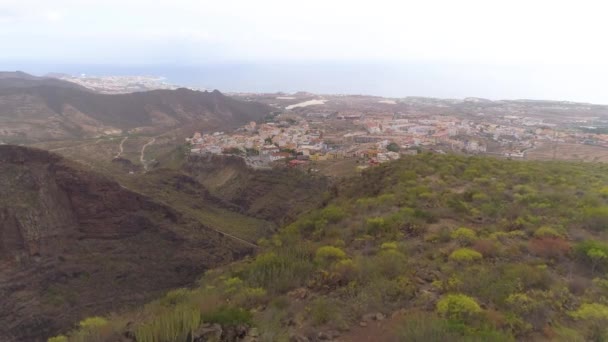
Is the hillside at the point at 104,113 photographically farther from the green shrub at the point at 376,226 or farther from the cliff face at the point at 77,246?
the green shrub at the point at 376,226

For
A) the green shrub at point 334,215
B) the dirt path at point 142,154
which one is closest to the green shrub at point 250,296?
the green shrub at point 334,215

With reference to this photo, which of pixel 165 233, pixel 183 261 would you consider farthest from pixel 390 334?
pixel 165 233

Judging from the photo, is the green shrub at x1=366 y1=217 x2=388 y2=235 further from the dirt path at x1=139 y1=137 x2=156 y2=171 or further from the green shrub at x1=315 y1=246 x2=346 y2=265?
the dirt path at x1=139 y1=137 x2=156 y2=171

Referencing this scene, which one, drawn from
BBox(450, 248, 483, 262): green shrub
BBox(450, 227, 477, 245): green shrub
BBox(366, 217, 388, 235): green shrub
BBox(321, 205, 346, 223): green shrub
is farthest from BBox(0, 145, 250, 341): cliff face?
BBox(450, 248, 483, 262): green shrub

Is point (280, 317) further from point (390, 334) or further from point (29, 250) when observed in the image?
point (29, 250)

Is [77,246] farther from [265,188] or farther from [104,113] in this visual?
[104,113]

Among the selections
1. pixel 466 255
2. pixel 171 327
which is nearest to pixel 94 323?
pixel 171 327
